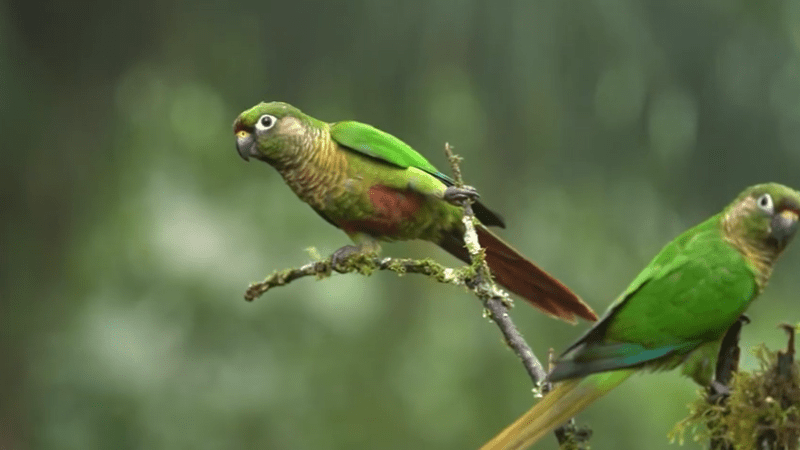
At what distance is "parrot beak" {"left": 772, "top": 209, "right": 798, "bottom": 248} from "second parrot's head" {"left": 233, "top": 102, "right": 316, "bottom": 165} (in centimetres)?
74

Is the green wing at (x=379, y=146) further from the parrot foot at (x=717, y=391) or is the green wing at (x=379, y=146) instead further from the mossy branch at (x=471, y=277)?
the parrot foot at (x=717, y=391)

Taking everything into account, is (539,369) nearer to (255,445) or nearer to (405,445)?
(405,445)

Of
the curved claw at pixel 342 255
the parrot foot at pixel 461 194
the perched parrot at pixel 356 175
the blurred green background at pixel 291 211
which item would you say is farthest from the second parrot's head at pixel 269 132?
the blurred green background at pixel 291 211

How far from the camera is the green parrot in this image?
0.82 m

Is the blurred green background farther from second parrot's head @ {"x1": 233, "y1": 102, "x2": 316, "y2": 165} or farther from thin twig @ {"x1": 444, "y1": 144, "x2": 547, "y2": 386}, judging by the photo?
thin twig @ {"x1": 444, "y1": 144, "x2": 547, "y2": 386}

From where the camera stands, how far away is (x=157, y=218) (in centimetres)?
300

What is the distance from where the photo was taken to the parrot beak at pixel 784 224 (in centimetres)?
82

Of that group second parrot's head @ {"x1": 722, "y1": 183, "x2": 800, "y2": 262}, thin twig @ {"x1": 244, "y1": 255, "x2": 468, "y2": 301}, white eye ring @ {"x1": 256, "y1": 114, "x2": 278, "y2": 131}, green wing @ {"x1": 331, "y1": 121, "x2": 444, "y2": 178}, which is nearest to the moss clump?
second parrot's head @ {"x1": 722, "y1": 183, "x2": 800, "y2": 262}

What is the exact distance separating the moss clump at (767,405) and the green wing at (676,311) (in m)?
0.06

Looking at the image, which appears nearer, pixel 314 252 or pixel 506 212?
pixel 314 252

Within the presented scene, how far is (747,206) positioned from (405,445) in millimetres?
2196

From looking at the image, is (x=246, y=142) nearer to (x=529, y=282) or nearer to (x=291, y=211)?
(x=529, y=282)

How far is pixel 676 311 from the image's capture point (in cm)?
86

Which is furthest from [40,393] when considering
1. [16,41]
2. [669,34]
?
[669,34]
